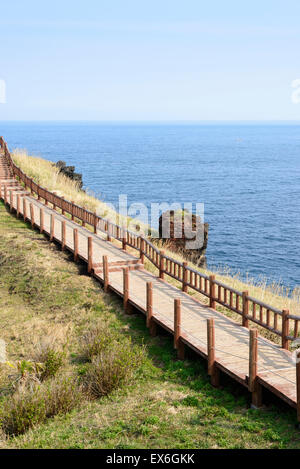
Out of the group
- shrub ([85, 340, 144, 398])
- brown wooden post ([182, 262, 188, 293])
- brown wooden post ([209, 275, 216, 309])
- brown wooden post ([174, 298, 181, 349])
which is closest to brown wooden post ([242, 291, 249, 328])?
brown wooden post ([209, 275, 216, 309])

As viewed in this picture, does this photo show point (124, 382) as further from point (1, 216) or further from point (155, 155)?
point (155, 155)

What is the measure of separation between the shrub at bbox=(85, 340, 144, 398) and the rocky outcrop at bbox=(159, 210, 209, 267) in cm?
1335

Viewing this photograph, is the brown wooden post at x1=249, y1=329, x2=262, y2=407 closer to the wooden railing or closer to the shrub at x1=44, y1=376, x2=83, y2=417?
the wooden railing

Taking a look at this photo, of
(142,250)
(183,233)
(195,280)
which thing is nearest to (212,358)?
(195,280)

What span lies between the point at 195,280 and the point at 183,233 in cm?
1104

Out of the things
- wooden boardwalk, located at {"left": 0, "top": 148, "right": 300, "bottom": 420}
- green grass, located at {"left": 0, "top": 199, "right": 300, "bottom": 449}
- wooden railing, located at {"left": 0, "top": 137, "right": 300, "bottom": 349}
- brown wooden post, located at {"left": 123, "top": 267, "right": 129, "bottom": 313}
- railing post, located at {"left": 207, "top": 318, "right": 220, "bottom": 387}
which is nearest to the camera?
green grass, located at {"left": 0, "top": 199, "right": 300, "bottom": 449}

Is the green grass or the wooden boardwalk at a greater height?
the wooden boardwalk

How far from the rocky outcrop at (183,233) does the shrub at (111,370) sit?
13348 millimetres

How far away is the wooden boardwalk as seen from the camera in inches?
417

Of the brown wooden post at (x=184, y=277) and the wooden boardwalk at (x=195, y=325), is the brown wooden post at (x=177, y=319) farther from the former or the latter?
the brown wooden post at (x=184, y=277)

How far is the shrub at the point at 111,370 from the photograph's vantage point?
1202 centimetres

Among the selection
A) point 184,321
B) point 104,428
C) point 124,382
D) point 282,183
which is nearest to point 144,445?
point 104,428

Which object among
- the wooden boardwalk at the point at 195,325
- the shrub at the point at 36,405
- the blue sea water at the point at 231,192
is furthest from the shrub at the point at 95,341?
the blue sea water at the point at 231,192

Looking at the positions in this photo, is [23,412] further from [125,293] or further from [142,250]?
[142,250]
